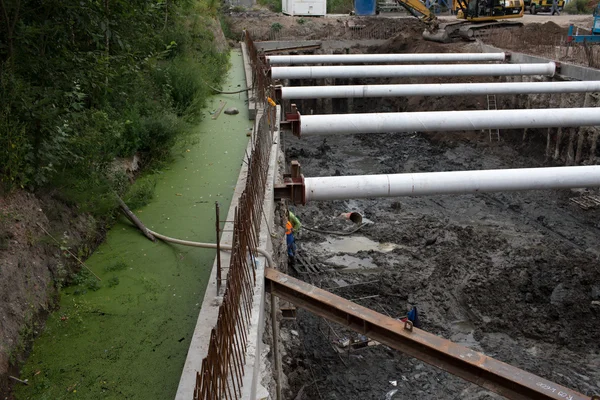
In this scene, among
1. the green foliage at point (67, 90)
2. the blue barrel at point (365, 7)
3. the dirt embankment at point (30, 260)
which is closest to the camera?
the dirt embankment at point (30, 260)

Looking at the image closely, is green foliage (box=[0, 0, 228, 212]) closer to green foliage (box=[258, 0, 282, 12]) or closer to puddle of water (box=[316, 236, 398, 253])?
puddle of water (box=[316, 236, 398, 253])

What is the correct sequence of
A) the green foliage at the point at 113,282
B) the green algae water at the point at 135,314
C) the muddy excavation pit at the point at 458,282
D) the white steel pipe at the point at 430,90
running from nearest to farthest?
the green algae water at the point at 135,314
the green foliage at the point at 113,282
the muddy excavation pit at the point at 458,282
the white steel pipe at the point at 430,90

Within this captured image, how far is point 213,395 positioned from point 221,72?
16863 millimetres

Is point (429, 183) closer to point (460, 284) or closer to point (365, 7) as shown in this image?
point (460, 284)

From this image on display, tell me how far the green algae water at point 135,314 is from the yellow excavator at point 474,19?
18.5 m

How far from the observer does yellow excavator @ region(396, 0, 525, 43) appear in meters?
23.8

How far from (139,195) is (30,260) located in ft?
10.2

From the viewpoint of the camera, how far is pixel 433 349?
15.7 ft

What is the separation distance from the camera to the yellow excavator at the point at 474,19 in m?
23.8

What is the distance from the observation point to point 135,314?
20.1 ft

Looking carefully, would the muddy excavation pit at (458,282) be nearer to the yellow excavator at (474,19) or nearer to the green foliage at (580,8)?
the yellow excavator at (474,19)

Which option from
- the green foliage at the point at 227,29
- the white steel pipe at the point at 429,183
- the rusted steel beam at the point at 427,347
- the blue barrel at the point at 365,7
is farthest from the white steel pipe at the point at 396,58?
the blue barrel at the point at 365,7

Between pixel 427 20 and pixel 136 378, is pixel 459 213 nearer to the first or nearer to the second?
pixel 136 378

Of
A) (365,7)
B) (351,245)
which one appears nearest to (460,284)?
(351,245)
